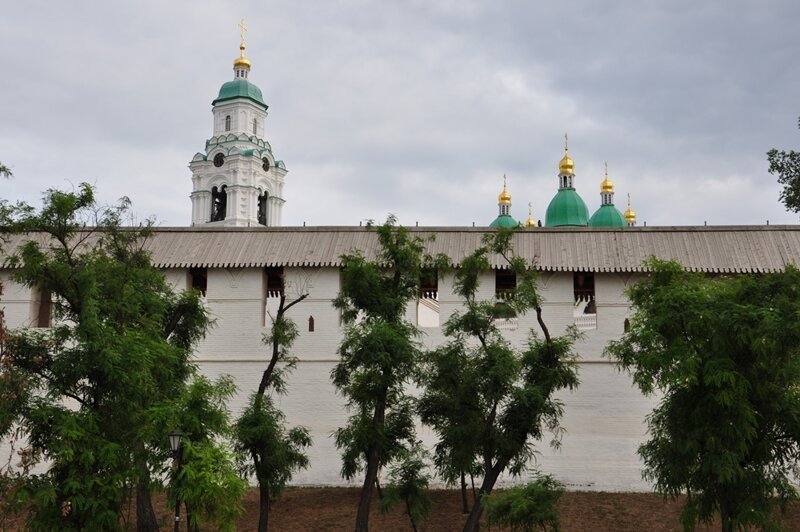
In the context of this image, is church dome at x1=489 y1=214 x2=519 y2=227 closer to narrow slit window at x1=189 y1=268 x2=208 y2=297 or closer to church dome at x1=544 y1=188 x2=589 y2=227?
church dome at x1=544 y1=188 x2=589 y2=227

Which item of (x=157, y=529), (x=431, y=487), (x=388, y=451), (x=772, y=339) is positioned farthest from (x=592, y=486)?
(x=157, y=529)

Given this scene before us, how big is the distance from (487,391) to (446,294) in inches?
198

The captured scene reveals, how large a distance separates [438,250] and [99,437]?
9.20 metres

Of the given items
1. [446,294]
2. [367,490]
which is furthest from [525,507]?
[446,294]

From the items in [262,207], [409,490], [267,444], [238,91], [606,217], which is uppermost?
[238,91]

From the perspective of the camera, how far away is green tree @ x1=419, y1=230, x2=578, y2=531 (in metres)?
15.4

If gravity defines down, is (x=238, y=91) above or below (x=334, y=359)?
above

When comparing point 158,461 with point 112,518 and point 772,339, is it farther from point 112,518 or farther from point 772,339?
point 772,339

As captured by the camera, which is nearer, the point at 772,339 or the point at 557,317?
the point at 772,339

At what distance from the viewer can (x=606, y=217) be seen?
49.2 meters

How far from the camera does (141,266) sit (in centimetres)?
1605

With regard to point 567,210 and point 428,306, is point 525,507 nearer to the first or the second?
point 428,306

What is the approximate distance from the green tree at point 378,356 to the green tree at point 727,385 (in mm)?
3980

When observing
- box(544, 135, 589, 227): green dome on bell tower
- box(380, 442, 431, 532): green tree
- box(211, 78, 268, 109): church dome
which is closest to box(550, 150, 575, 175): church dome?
box(544, 135, 589, 227): green dome on bell tower
